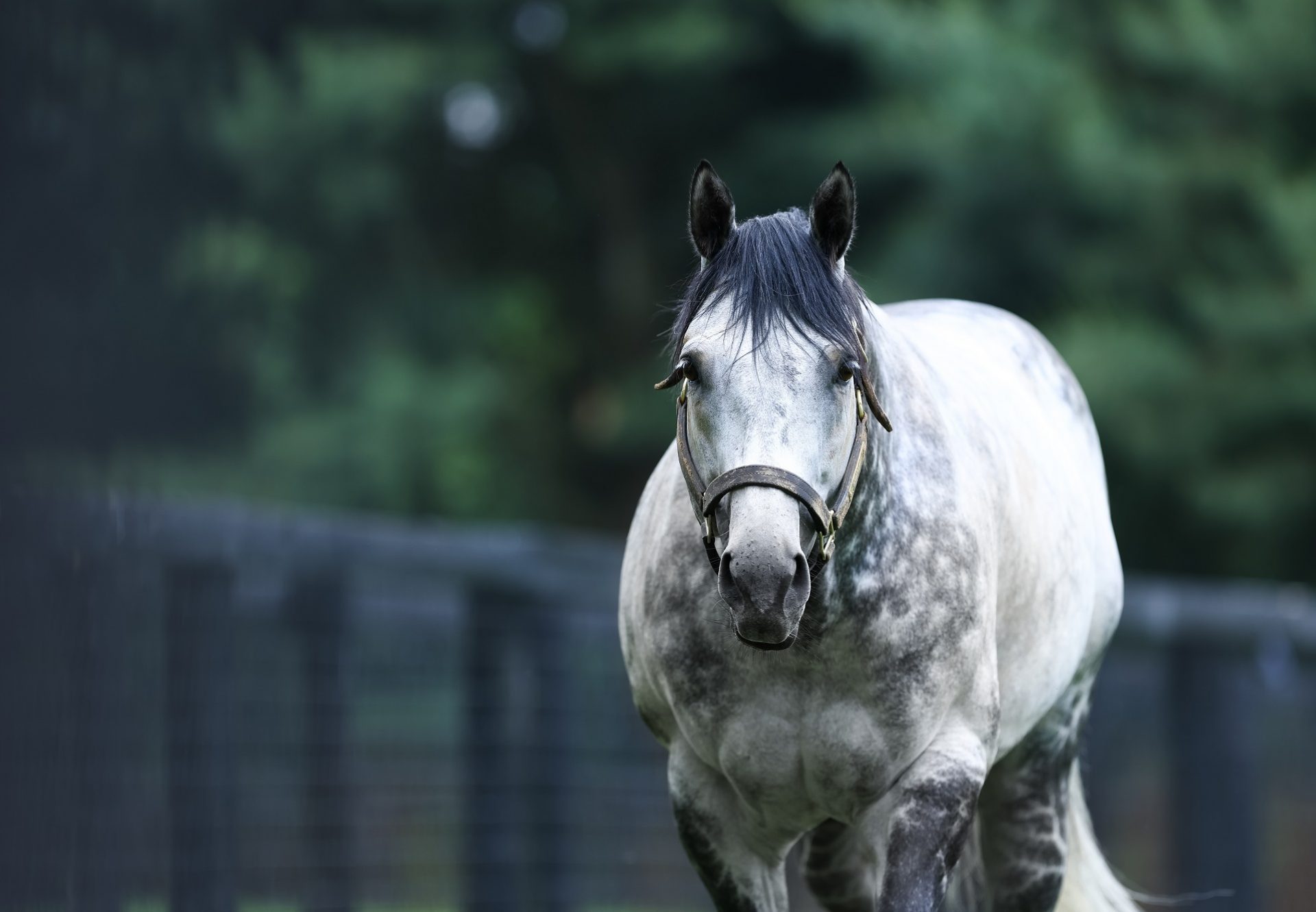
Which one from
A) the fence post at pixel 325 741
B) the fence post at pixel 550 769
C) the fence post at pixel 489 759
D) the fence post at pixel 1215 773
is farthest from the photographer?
the fence post at pixel 1215 773

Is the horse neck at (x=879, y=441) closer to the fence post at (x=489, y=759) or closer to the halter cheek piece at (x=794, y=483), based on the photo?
the halter cheek piece at (x=794, y=483)

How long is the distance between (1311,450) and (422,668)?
8.05 m

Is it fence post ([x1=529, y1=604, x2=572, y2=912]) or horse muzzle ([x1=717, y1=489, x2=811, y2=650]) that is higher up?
horse muzzle ([x1=717, y1=489, x2=811, y2=650])

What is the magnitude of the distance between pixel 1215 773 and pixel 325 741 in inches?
186

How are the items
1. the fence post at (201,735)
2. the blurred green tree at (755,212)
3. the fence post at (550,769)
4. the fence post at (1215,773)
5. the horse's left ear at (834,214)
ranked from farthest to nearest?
the blurred green tree at (755,212) < the fence post at (1215,773) < the fence post at (550,769) < the fence post at (201,735) < the horse's left ear at (834,214)

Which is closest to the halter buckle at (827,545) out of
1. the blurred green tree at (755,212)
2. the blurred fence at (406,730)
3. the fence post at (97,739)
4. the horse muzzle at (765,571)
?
the horse muzzle at (765,571)

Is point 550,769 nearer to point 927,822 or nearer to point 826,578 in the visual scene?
point 927,822

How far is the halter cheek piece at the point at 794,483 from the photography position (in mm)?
2742

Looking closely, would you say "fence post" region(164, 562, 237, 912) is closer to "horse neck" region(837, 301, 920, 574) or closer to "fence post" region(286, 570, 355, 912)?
"fence post" region(286, 570, 355, 912)

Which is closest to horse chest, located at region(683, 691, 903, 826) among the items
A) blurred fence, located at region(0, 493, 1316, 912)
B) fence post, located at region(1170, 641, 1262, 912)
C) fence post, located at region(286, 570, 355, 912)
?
blurred fence, located at region(0, 493, 1316, 912)

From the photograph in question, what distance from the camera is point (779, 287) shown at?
2.95 meters

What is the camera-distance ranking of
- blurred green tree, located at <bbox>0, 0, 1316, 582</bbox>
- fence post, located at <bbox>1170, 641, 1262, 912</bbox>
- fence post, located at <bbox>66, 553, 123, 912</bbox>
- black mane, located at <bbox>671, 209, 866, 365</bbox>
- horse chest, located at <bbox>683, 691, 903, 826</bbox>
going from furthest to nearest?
blurred green tree, located at <bbox>0, 0, 1316, 582</bbox>
fence post, located at <bbox>1170, 641, 1262, 912</bbox>
fence post, located at <bbox>66, 553, 123, 912</bbox>
horse chest, located at <bbox>683, 691, 903, 826</bbox>
black mane, located at <bbox>671, 209, 866, 365</bbox>

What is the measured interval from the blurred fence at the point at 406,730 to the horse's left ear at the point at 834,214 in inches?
53.1

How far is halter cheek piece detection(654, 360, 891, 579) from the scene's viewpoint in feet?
9.00
